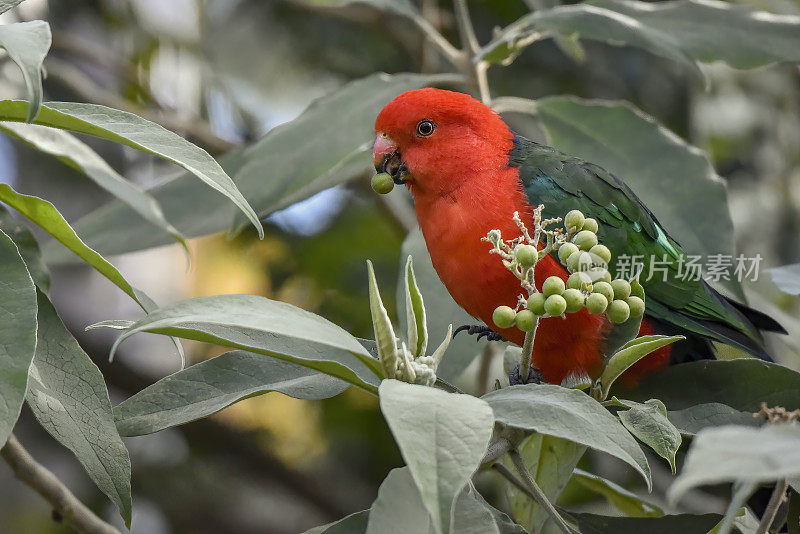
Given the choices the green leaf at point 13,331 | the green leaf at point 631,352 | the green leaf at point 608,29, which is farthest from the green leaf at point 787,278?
the green leaf at point 13,331

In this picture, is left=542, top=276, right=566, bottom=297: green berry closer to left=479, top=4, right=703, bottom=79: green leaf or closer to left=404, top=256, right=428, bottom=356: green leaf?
left=404, top=256, right=428, bottom=356: green leaf

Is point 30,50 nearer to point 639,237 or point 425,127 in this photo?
point 425,127

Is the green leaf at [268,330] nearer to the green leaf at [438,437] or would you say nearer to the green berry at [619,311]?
the green leaf at [438,437]

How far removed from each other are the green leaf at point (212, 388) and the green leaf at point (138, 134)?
210mm

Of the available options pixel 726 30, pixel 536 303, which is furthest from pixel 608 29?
pixel 536 303

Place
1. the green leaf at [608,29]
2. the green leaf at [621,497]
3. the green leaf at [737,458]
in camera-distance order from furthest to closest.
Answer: the green leaf at [608,29]
the green leaf at [621,497]
the green leaf at [737,458]

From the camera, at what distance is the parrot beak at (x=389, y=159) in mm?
1935

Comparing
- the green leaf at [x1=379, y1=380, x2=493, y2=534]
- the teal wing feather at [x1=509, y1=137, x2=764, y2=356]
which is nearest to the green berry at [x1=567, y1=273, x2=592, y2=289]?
the green leaf at [x1=379, y1=380, x2=493, y2=534]

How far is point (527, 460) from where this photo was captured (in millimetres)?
1534

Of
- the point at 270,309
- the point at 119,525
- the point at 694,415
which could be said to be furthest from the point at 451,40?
the point at 270,309

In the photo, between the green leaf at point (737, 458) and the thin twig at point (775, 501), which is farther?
the thin twig at point (775, 501)

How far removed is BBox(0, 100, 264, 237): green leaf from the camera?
110 cm

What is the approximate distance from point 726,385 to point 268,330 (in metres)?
0.85

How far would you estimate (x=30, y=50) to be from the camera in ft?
3.04
